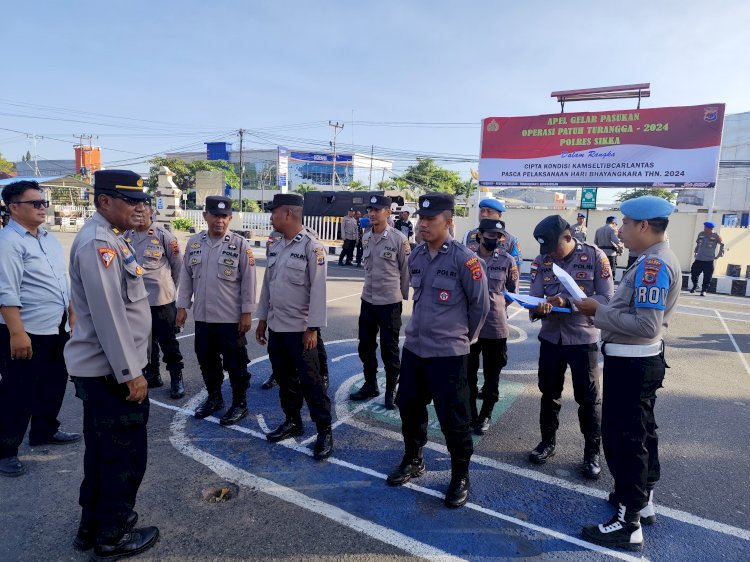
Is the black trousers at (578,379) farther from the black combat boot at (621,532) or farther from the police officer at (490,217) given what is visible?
the police officer at (490,217)

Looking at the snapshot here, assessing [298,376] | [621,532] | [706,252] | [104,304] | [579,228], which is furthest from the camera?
[579,228]

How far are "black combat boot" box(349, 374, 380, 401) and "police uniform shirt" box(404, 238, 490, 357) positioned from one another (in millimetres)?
1780

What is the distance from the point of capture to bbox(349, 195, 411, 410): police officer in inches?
191

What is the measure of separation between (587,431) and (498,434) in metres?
0.85

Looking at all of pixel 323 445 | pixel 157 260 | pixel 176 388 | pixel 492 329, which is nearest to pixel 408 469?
pixel 323 445

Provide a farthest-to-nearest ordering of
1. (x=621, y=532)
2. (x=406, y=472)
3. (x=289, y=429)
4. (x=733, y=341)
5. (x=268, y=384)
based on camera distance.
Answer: (x=733, y=341), (x=268, y=384), (x=289, y=429), (x=406, y=472), (x=621, y=532)

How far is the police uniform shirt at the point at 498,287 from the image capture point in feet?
13.9

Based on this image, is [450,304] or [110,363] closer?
[110,363]

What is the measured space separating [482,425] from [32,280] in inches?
150

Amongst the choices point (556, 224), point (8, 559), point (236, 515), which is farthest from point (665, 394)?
point (8, 559)

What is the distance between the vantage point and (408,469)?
3414mm

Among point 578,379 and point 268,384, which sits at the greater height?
point 578,379

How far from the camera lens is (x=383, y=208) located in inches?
198

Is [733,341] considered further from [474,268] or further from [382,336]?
[474,268]
